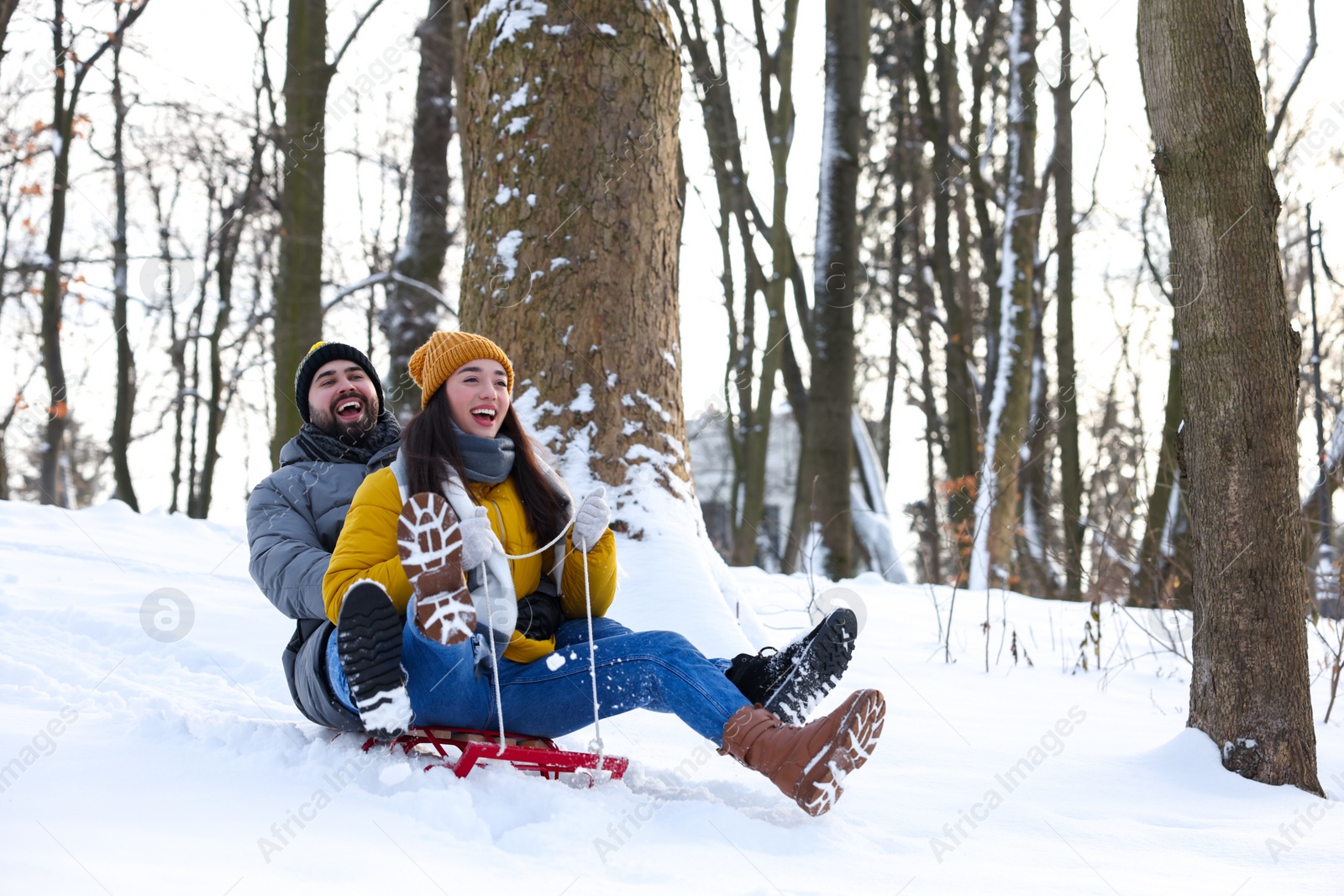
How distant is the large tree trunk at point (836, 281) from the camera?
29.7 feet

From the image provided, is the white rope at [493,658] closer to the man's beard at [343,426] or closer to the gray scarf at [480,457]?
the gray scarf at [480,457]

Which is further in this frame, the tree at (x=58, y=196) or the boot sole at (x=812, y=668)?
the tree at (x=58, y=196)

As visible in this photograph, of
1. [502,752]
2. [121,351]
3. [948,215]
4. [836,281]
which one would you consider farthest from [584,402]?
[121,351]

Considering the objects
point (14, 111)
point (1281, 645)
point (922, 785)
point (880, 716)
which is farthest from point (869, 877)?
point (14, 111)

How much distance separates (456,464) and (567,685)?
63 cm

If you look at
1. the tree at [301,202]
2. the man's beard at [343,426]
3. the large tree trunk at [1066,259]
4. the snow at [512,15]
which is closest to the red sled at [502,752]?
the man's beard at [343,426]

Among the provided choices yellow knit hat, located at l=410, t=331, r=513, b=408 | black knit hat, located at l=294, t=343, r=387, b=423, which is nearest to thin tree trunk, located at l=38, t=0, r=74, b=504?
black knit hat, located at l=294, t=343, r=387, b=423

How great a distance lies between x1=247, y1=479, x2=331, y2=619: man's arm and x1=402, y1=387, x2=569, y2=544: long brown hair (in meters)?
0.35

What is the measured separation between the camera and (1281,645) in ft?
10.0

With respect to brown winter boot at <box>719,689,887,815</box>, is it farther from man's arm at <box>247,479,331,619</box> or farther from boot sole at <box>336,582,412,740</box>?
man's arm at <box>247,479,331,619</box>

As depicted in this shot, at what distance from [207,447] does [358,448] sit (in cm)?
1420

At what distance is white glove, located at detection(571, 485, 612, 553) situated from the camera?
2.75 meters

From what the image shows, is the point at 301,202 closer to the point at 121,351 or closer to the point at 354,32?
the point at 354,32

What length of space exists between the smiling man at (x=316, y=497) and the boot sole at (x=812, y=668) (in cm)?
107
